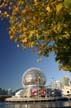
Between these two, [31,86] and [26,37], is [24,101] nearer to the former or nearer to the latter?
[31,86]

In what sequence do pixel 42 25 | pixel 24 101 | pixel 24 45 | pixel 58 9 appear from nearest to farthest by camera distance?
pixel 58 9
pixel 42 25
pixel 24 45
pixel 24 101

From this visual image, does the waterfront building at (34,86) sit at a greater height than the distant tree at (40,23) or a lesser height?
greater

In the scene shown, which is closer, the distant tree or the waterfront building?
the distant tree

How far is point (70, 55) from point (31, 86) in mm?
177599

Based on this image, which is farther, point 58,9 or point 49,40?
point 49,40

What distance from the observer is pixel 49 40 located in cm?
1614

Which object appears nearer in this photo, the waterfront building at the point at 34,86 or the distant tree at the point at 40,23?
the distant tree at the point at 40,23

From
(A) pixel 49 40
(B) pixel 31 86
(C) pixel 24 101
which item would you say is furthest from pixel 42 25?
(B) pixel 31 86

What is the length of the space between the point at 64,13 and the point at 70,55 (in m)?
5.79

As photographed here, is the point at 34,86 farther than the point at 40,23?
Yes

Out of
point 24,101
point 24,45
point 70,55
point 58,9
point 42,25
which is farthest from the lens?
point 24,101

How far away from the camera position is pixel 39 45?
17250mm

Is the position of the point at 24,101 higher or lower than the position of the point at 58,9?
higher

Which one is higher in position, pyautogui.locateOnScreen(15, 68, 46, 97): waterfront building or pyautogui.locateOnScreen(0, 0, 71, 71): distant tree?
pyautogui.locateOnScreen(15, 68, 46, 97): waterfront building
